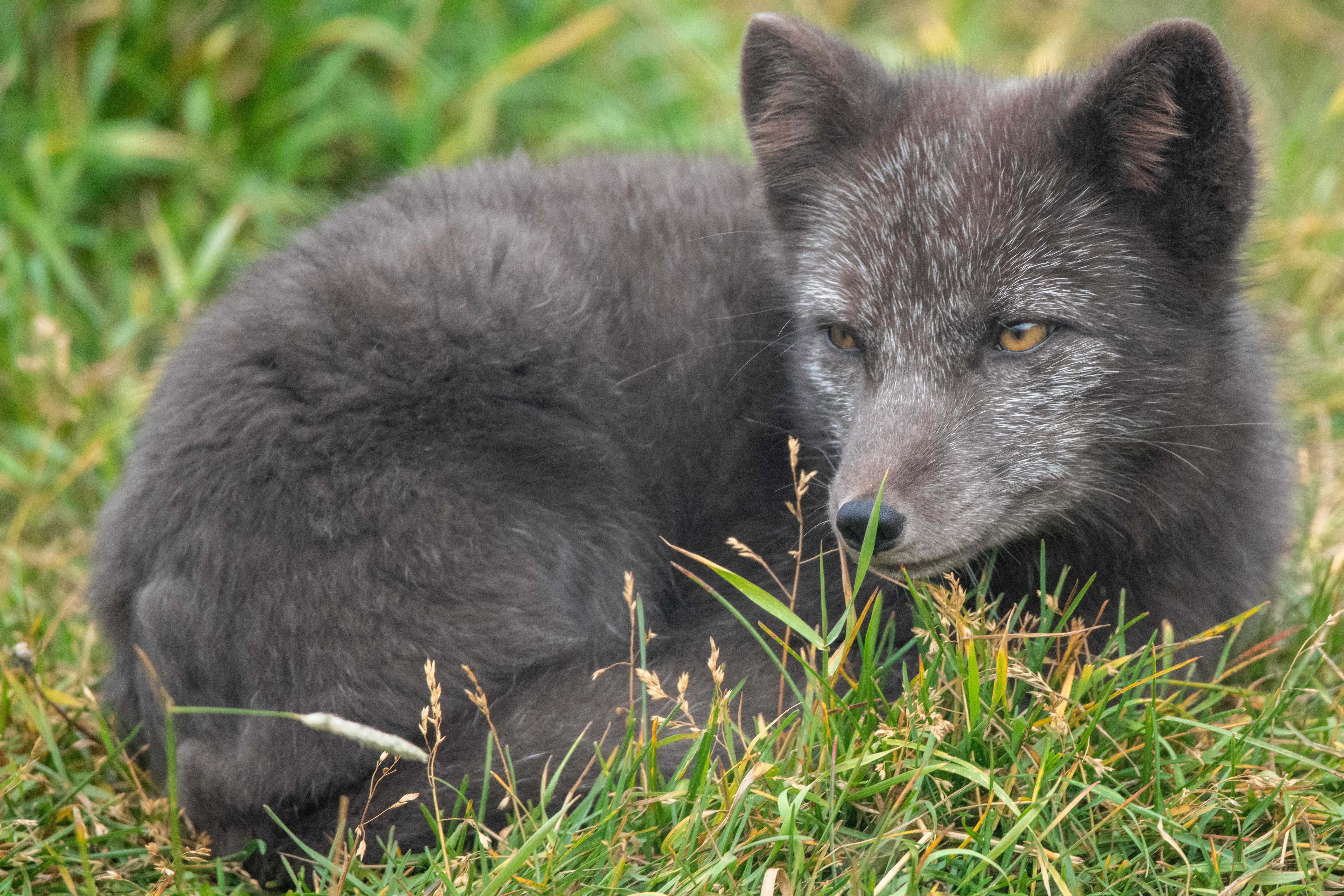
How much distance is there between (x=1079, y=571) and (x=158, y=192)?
449 cm

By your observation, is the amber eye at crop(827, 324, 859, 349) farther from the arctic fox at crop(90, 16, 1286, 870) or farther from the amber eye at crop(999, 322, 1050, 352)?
the amber eye at crop(999, 322, 1050, 352)

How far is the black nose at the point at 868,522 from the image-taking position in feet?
8.52

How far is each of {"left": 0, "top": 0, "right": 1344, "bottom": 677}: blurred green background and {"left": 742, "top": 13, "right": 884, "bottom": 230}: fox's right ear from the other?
1.16m

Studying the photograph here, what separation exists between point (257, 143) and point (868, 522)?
425 cm

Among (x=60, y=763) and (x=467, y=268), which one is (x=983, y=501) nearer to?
(x=467, y=268)

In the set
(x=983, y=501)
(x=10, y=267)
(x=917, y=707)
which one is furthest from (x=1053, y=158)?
(x=10, y=267)

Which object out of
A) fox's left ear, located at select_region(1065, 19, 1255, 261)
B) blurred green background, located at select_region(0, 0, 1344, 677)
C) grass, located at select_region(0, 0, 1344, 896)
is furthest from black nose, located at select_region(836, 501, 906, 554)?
blurred green background, located at select_region(0, 0, 1344, 677)

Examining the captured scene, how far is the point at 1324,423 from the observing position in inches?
179

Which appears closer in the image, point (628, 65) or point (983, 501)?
point (983, 501)

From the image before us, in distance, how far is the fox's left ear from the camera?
258 cm

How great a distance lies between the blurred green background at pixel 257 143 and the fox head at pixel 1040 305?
1.46 metres

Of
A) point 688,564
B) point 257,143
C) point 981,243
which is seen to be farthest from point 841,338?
point 257,143

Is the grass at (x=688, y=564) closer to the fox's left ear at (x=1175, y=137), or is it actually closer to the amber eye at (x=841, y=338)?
the fox's left ear at (x=1175, y=137)

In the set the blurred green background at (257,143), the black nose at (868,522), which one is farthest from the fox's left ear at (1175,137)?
the blurred green background at (257,143)
